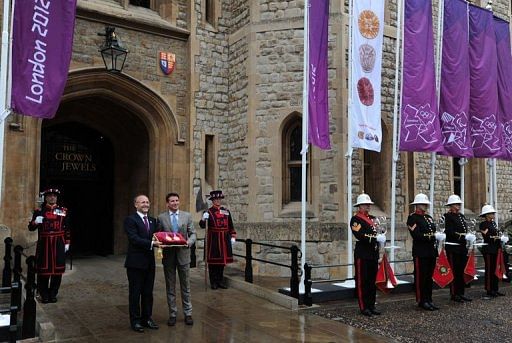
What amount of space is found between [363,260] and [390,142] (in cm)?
500

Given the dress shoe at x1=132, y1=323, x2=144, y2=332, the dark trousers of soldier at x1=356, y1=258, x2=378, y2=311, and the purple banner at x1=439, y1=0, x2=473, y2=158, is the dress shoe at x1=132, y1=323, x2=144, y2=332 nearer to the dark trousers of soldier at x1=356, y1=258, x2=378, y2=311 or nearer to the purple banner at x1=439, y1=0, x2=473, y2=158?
the dark trousers of soldier at x1=356, y1=258, x2=378, y2=311

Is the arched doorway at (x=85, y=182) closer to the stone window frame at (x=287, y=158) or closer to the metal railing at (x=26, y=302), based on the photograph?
the stone window frame at (x=287, y=158)

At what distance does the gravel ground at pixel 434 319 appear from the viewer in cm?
636

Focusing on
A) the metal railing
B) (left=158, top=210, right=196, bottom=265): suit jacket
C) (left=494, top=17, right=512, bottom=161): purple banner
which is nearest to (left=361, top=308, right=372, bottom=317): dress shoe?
(left=158, top=210, right=196, bottom=265): suit jacket

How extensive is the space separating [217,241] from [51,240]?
286cm

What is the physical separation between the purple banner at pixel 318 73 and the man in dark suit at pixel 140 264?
3378 mm

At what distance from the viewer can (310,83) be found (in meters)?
8.57

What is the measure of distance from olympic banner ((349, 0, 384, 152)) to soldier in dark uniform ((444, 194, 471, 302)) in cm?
180

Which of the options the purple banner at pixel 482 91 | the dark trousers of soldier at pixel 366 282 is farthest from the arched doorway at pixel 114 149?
the purple banner at pixel 482 91

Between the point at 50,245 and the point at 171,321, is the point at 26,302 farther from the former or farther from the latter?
the point at 50,245

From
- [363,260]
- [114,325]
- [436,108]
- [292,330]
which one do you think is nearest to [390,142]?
[436,108]

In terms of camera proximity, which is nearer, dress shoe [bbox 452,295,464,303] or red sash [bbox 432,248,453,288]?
red sash [bbox 432,248,453,288]

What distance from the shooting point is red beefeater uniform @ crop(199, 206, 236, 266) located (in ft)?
30.2

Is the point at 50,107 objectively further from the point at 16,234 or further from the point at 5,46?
the point at 16,234
